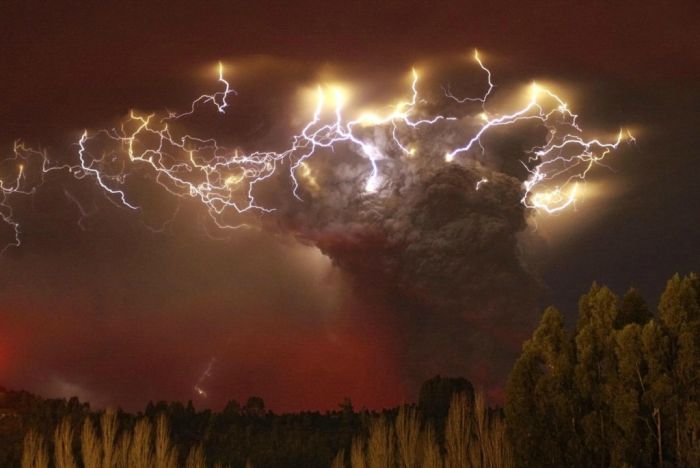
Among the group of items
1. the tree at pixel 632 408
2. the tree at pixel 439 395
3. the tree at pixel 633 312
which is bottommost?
the tree at pixel 632 408

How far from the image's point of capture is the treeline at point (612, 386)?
14727 mm

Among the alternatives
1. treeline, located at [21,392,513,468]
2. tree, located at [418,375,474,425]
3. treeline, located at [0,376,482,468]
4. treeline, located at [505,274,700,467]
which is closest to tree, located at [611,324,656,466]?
treeline, located at [505,274,700,467]

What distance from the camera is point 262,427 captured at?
1089 inches

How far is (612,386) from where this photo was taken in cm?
1527

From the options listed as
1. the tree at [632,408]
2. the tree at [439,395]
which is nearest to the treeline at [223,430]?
the tree at [439,395]

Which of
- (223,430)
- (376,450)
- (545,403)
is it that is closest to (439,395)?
(223,430)

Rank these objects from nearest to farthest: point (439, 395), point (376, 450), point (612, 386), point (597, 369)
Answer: point (612, 386) < point (597, 369) < point (376, 450) < point (439, 395)

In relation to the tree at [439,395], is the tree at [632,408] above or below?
below

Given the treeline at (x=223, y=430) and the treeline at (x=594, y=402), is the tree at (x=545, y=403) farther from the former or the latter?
the treeline at (x=223, y=430)

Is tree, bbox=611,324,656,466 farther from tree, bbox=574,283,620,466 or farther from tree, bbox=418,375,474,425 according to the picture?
tree, bbox=418,375,474,425

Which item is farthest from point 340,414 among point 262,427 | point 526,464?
point 526,464

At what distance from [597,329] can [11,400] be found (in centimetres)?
2039

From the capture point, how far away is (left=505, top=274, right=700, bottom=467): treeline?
14727 millimetres

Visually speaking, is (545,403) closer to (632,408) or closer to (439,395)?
(632,408)
